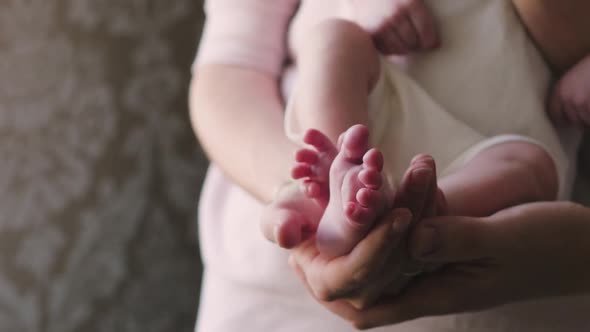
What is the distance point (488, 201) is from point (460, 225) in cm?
8

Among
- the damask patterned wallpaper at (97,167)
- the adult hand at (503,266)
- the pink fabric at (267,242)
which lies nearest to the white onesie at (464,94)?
the pink fabric at (267,242)

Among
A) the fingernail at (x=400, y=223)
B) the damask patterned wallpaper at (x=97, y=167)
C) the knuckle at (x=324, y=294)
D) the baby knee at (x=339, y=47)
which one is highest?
the baby knee at (x=339, y=47)

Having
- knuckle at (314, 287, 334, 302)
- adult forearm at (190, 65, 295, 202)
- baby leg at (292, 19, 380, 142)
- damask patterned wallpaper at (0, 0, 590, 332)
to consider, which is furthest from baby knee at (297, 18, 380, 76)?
damask patterned wallpaper at (0, 0, 590, 332)

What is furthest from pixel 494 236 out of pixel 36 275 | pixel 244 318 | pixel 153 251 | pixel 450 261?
pixel 36 275

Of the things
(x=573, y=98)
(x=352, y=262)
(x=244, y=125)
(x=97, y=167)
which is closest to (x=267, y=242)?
(x=244, y=125)

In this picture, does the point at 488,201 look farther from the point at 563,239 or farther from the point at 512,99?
the point at 512,99

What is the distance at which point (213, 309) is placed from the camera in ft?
2.32

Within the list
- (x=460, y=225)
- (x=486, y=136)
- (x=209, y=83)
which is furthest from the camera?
(x=209, y=83)

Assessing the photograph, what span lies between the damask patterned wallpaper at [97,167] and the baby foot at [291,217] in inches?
24.0

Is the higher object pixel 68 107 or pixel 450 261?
pixel 450 261

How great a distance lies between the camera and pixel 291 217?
0.44 m

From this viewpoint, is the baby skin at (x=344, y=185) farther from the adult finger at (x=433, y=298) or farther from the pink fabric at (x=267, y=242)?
the pink fabric at (x=267, y=242)

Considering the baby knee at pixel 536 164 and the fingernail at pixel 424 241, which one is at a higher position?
the fingernail at pixel 424 241

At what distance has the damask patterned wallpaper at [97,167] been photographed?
102cm
